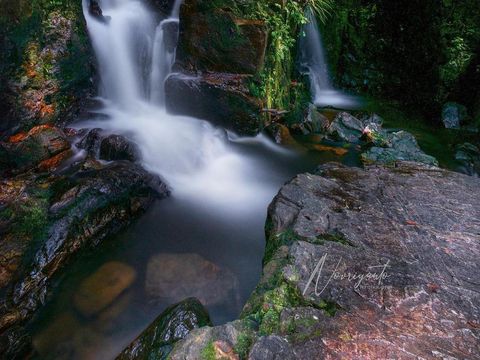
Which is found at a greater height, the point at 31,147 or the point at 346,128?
the point at 346,128

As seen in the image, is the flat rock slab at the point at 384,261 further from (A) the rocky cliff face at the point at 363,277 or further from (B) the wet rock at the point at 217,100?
(B) the wet rock at the point at 217,100

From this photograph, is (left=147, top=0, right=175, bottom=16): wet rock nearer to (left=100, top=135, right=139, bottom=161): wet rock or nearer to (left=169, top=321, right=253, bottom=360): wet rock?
(left=100, top=135, right=139, bottom=161): wet rock

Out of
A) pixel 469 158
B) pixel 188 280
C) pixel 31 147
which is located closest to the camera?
pixel 188 280

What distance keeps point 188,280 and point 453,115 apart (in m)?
9.83

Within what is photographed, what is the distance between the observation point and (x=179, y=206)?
19.1 feet

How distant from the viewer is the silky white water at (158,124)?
6480 mm

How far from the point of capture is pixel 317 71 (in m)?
12.2

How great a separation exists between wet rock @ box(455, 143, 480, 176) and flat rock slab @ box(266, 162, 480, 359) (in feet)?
11.6

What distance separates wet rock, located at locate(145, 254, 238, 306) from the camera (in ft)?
13.5

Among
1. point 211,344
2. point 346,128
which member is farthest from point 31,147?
point 346,128

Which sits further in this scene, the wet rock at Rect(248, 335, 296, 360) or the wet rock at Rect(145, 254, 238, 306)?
the wet rock at Rect(145, 254, 238, 306)

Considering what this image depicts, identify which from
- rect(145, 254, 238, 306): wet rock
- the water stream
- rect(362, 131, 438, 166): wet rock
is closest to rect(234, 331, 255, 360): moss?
the water stream

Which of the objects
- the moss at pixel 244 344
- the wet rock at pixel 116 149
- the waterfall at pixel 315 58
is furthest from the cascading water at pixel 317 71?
the moss at pixel 244 344

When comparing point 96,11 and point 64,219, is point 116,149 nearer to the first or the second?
point 64,219
